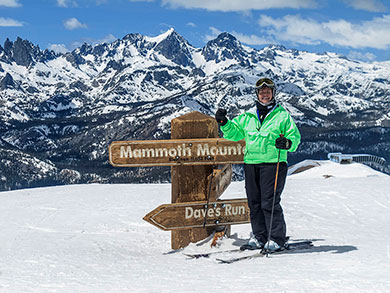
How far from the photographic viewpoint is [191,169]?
26.9 ft

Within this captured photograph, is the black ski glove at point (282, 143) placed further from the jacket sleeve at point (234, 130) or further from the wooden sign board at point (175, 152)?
the wooden sign board at point (175, 152)

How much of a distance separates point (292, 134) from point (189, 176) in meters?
2.21

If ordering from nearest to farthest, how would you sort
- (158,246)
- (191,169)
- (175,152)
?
(175,152)
(191,169)
(158,246)

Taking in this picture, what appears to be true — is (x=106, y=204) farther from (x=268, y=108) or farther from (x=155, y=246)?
(x=268, y=108)

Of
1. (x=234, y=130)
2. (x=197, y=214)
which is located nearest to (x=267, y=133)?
(x=234, y=130)

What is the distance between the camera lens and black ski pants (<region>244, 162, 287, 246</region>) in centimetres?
707

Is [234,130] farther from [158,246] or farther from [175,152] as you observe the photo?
[158,246]

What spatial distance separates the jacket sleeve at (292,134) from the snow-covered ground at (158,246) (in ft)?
5.48

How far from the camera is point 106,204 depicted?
12.6 metres

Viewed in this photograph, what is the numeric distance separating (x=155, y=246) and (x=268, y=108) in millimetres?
3516

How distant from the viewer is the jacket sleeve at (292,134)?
6823 mm

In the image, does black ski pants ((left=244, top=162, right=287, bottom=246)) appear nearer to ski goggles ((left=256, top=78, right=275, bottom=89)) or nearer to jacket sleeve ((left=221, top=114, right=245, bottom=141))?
jacket sleeve ((left=221, top=114, right=245, bottom=141))

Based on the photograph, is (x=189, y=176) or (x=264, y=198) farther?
(x=189, y=176)

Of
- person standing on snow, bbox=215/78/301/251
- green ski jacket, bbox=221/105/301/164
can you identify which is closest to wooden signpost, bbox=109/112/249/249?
person standing on snow, bbox=215/78/301/251
